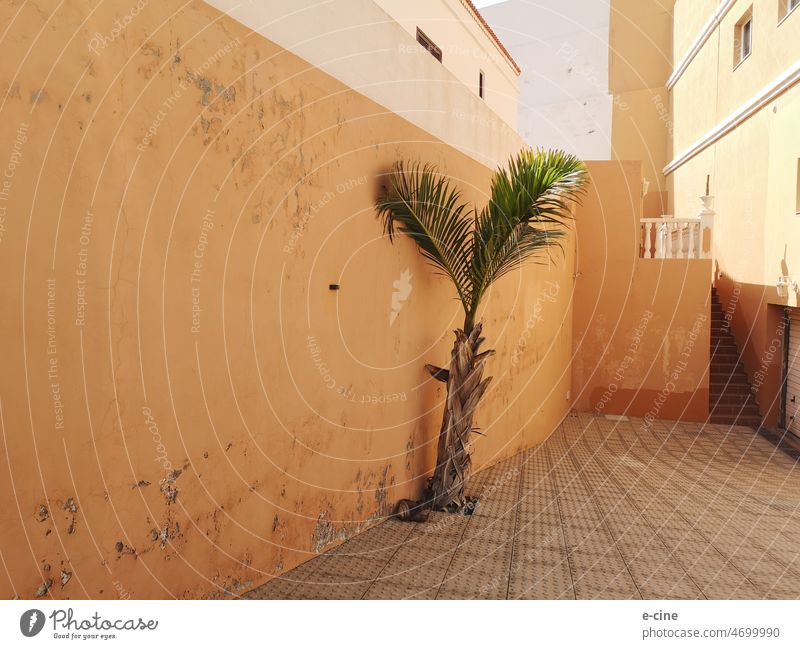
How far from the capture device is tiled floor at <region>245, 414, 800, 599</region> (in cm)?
411

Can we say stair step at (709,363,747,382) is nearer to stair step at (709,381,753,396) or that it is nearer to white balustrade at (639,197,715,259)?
stair step at (709,381,753,396)

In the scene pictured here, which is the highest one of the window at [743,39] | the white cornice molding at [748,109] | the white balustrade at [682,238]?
the window at [743,39]

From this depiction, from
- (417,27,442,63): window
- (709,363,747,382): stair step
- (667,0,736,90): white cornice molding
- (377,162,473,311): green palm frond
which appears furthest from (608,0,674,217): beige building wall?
(377,162,473,311): green palm frond

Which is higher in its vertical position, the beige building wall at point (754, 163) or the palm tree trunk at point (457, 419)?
the beige building wall at point (754, 163)

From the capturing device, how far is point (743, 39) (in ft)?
39.9

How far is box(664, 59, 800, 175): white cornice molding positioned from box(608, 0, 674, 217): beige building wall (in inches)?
99.5

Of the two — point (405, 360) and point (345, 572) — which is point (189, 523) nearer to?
point (345, 572)

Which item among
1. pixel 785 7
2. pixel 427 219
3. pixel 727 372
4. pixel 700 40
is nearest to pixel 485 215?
pixel 427 219

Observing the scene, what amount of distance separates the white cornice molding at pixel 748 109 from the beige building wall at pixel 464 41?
4.36 metres

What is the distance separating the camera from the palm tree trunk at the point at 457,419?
5.52 meters

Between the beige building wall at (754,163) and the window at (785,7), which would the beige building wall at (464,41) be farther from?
the window at (785,7)

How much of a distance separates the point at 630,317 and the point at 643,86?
1052cm

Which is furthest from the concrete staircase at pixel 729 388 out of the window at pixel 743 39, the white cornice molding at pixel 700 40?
the white cornice molding at pixel 700 40

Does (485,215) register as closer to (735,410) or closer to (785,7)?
(785,7)
